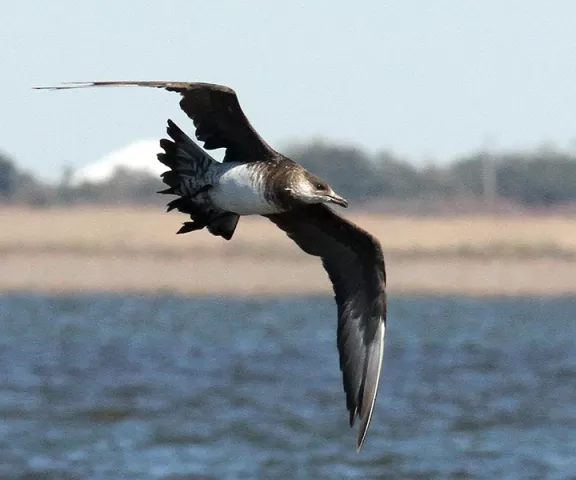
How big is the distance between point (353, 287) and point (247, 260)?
25.9m

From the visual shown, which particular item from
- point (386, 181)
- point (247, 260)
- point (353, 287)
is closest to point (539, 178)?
point (386, 181)

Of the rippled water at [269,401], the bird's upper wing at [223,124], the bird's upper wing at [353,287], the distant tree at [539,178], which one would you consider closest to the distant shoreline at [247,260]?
the rippled water at [269,401]

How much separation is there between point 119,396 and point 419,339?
9283 mm

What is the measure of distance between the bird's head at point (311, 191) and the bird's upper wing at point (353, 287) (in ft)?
3.00

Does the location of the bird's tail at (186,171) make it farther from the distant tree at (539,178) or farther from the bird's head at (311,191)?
the distant tree at (539,178)

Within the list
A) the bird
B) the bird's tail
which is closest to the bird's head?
the bird

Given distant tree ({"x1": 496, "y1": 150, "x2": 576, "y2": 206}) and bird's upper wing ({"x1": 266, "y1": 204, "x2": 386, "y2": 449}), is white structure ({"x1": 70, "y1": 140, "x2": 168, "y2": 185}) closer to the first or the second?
distant tree ({"x1": 496, "y1": 150, "x2": 576, "y2": 206})

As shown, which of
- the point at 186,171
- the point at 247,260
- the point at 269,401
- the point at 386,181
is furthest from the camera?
the point at 386,181

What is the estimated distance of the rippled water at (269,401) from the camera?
16.5m

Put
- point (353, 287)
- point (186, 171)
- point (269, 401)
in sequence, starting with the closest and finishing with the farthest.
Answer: point (186, 171) → point (353, 287) → point (269, 401)

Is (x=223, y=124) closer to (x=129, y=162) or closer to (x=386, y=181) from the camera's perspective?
(x=386, y=181)

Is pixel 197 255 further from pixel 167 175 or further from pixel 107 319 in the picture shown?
pixel 167 175

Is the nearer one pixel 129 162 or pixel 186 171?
pixel 186 171

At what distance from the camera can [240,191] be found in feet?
29.3
